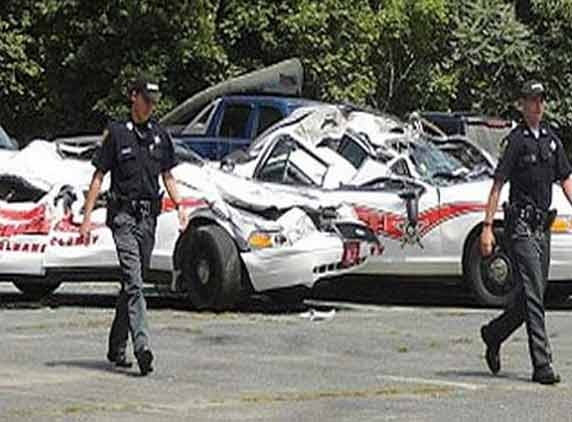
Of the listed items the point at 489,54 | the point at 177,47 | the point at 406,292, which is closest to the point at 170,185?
the point at 406,292

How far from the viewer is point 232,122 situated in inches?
864

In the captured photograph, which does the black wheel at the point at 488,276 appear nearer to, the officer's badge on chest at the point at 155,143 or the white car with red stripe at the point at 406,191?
the white car with red stripe at the point at 406,191

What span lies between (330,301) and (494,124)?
996 cm

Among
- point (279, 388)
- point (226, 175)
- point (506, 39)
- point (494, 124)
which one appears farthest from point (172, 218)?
point (506, 39)

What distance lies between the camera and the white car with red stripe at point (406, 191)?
15.9 metres

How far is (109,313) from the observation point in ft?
49.9

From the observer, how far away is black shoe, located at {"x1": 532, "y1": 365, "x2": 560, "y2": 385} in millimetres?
10688

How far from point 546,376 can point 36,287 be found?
7.46 meters

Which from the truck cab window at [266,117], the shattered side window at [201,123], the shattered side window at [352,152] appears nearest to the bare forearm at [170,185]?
the shattered side window at [352,152]

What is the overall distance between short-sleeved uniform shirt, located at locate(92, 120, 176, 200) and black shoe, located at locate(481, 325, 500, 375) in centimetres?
236

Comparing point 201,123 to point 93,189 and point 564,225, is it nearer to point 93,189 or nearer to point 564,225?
point 564,225

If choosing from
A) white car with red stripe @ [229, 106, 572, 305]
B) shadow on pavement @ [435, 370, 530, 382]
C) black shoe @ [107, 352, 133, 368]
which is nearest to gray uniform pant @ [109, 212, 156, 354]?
black shoe @ [107, 352, 133, 368]

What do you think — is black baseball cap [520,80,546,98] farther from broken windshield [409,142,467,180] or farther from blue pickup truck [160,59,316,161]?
blue pickup truck [160,59,316,161]

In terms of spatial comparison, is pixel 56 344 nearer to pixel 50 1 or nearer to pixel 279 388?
pixel 279 388
